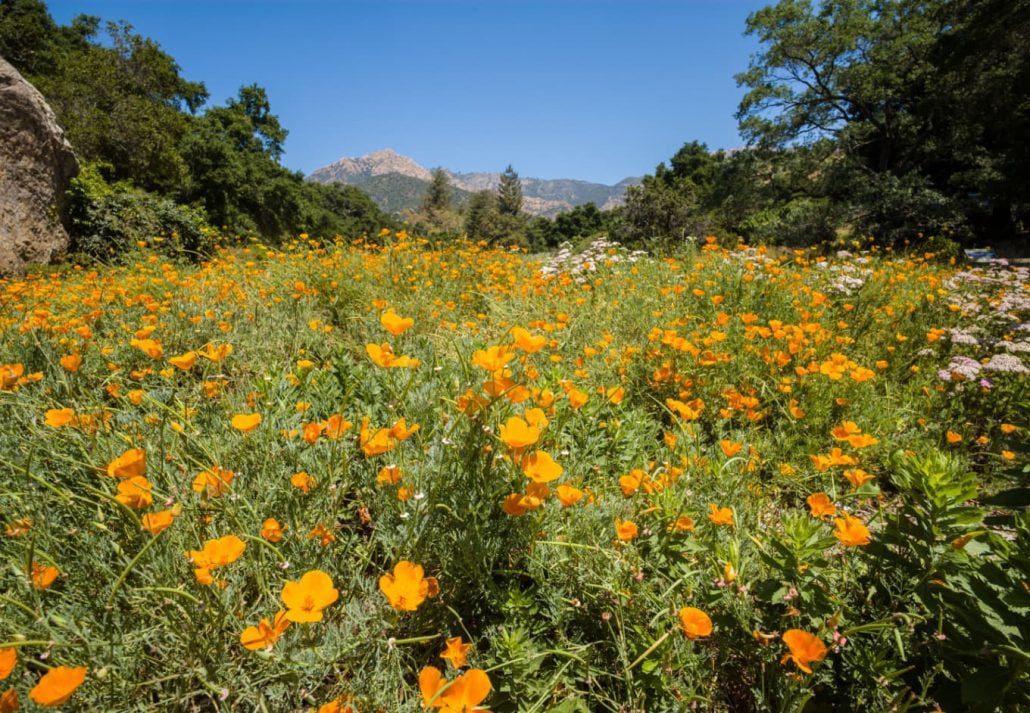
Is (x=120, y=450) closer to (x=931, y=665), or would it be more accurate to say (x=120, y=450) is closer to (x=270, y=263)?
(x=931, y=665)

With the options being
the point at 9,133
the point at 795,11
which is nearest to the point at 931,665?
the point at 9,133

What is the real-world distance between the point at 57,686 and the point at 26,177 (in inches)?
459

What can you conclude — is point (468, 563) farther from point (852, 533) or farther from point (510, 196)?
point (510, 196)

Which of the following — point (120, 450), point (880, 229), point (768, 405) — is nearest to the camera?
point (120, 450)

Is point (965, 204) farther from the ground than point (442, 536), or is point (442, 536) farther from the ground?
point (965, 204)

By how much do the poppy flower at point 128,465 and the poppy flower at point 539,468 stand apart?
933mm

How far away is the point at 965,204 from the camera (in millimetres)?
12625

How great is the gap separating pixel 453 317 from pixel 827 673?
345 cm

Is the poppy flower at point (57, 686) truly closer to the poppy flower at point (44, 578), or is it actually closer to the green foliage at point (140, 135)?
the poppy flower at point (44, 578)

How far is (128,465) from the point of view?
1050 millimetres

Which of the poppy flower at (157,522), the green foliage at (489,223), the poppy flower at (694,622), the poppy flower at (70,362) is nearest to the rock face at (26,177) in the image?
the poppy flower at (70,362)

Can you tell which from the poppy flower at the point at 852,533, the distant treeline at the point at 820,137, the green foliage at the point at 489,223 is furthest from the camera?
the green foliage at the point at 489,223

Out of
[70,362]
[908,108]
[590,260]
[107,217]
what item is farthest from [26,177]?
[908,108]

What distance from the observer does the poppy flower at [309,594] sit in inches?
35.8
